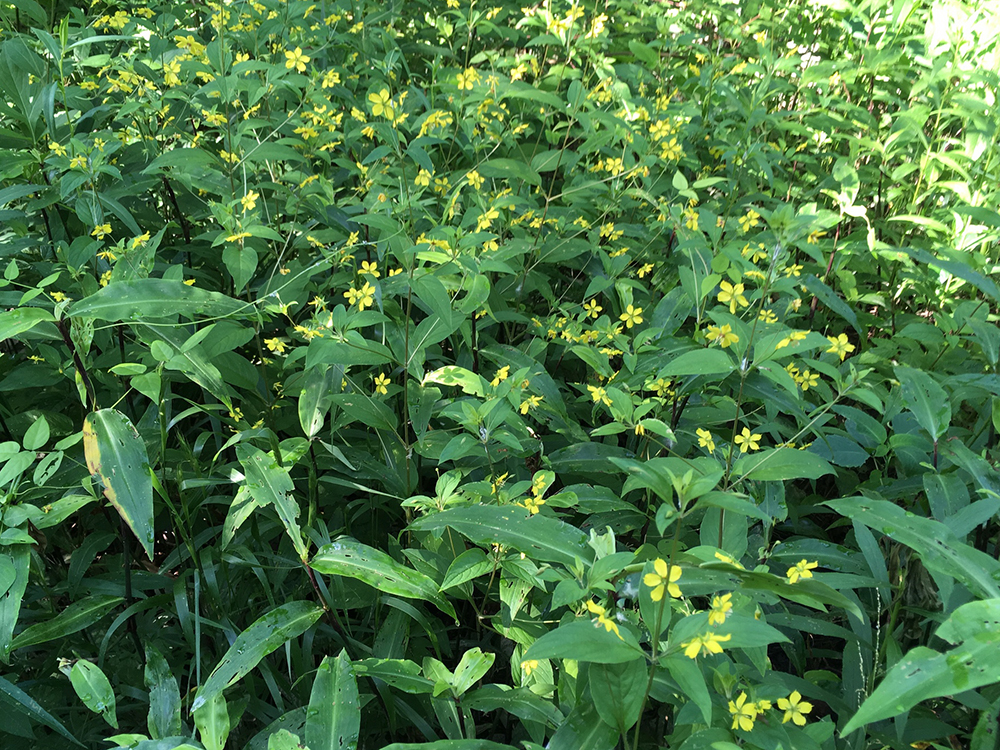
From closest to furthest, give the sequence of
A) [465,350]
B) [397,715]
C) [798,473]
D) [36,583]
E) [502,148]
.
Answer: [798,473] < [397,715] < [36,583] < [465,350] < [502,148]

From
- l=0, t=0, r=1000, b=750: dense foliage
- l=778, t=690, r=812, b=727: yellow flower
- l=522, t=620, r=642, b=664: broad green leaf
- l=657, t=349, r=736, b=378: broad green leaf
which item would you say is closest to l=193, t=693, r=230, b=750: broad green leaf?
l=0, t=0, r=1000, b=750: dense foliage

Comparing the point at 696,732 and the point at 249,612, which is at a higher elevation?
the point at 696,732

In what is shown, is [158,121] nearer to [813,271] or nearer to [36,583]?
[36,583]

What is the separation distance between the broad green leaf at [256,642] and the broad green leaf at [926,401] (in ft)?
4.50

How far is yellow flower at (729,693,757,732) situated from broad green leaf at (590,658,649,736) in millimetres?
127

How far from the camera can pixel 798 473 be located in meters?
1.24

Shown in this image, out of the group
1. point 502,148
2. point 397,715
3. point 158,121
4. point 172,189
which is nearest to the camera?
point 397,715

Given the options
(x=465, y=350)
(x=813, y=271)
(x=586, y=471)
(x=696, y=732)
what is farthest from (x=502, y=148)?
(x=696, y=732)

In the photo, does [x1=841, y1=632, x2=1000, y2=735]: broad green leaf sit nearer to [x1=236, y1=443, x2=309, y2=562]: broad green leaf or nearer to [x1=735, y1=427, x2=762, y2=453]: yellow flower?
[x1=735, y1=427, x2=762, y2=453]: yellow flower

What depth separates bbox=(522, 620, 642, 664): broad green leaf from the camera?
94 centimetres

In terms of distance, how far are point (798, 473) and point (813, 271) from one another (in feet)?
5.34

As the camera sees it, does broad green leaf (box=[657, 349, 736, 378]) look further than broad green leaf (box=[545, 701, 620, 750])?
Yes

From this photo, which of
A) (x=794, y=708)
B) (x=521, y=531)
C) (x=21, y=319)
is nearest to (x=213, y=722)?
(x=521, y=531)

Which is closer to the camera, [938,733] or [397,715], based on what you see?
[938,733]
